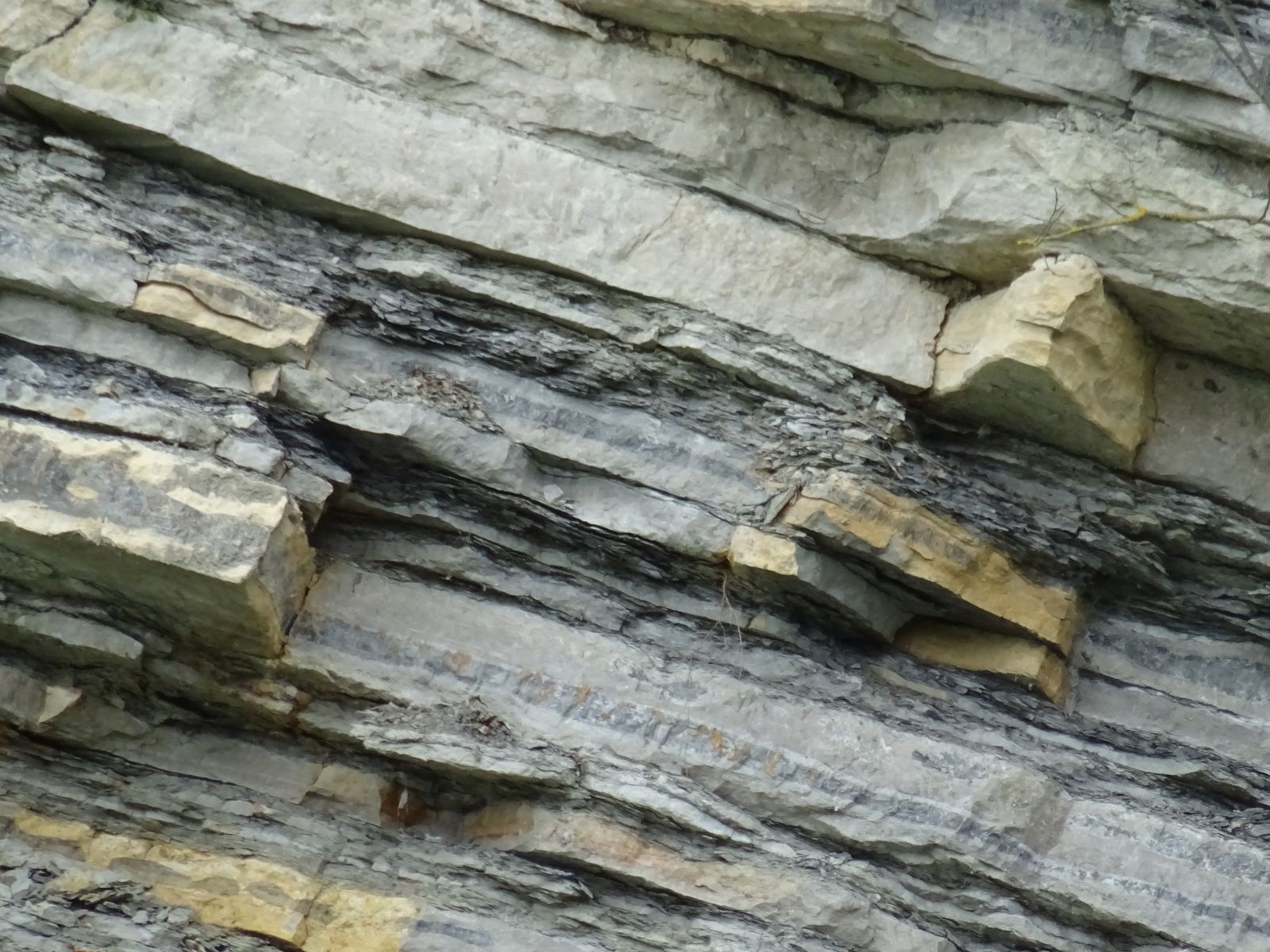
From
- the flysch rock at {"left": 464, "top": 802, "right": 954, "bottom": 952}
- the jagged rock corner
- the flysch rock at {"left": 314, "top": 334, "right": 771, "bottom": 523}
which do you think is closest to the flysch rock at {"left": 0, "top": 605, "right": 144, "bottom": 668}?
the jagged rock corner

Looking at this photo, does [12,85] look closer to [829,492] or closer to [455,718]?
[455,718]

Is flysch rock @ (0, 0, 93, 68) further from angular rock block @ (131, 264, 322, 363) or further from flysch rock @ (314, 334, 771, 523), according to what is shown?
flysch rock @ (314, 334, 771, 523)

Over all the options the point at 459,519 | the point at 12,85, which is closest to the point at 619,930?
the point at 459,519

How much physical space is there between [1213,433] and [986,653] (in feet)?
4.39

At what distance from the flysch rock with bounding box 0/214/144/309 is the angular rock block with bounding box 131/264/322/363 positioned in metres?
0.10

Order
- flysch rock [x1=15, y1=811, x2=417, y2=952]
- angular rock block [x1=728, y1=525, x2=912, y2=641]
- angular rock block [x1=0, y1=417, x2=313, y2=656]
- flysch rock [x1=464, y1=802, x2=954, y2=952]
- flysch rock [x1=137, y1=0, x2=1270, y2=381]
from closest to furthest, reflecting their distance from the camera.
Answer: angular rock block [x1=0, y1=417, x2=313, y2=656] < flysch rock [x1=15, y1=811, x2=417, y2=952] < flysch rock [x1=464, y1=802, x2=954, y2=952] < flysch rock [x1=137, y1=0, x2=1270, y2=381] < angular rock block [x1=728, y1=525, x2=912, y2=641]

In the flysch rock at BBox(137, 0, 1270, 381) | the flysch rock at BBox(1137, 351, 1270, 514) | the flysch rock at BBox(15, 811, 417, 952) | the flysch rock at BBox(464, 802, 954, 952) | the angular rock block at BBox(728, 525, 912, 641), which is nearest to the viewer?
the flysch rock at BBox(15, 811, 417, 952)

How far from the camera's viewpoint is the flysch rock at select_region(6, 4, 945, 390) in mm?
5348

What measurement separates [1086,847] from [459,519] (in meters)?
2.92

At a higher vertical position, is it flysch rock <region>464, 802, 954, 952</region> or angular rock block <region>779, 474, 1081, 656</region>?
angular rock block <region>779, 474, 1081, 656</region>

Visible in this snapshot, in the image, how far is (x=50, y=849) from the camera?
16.4 ft

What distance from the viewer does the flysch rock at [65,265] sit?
508 cm

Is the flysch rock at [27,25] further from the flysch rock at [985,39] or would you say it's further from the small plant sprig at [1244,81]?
the small plant sprig at [1244,81]

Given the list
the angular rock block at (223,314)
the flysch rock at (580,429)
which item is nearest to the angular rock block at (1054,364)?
the flysch rock at (580,429)
